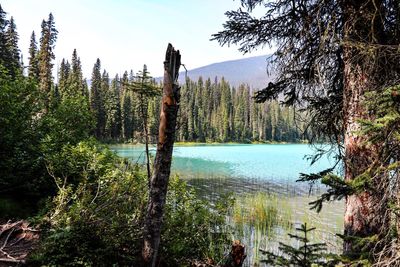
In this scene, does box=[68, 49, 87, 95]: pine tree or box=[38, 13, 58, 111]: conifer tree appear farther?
box=[68, 49, 87, 95]: pine tree

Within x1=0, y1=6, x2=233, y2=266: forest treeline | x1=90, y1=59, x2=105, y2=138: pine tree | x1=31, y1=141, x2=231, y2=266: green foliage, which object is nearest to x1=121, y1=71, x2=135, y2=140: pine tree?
x1=90, y1=59, x2=105, y2=138: pine tree

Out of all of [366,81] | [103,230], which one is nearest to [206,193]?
[103,230]

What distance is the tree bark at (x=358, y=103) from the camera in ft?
11.5

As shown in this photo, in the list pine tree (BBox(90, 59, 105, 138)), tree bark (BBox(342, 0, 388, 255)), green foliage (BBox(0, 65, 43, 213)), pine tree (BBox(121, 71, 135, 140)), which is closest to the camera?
tree bark (BBox(342, 0, 388, 255))

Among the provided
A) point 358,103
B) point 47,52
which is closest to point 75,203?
point 358,103

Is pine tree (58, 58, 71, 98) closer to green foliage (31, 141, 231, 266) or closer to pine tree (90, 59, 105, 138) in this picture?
pine tree (90, 59, 105, 138)

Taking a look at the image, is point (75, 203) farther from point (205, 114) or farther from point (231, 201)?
point (205, 114)

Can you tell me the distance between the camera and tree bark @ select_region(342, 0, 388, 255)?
11.5 feet

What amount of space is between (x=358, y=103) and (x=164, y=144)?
267 cm

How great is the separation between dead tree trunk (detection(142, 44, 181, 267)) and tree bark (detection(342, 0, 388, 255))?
93.5 inches

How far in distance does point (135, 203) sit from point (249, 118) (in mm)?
119259

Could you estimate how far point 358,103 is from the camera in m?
3.58

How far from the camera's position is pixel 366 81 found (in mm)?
3566

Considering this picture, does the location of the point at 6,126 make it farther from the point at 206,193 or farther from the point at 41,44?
the point at 41,44
